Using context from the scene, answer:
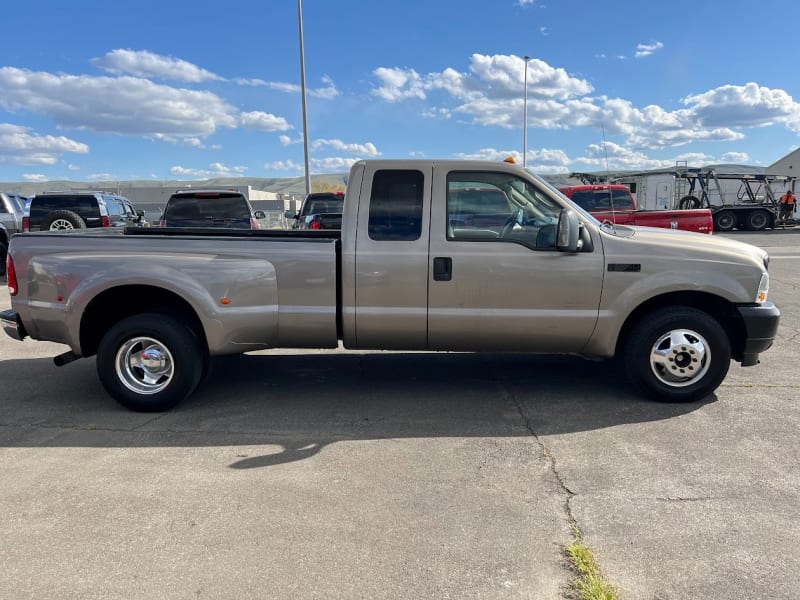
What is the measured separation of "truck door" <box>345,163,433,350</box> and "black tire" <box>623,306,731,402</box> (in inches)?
67.6

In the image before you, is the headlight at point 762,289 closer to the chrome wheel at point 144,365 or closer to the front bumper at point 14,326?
the chrome wheel at point 144,365

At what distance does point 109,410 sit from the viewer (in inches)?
191

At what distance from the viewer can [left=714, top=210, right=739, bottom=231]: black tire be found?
2631 centimetres

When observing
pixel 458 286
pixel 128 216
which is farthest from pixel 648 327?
pixel 128 216

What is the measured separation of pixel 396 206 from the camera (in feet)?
15.4

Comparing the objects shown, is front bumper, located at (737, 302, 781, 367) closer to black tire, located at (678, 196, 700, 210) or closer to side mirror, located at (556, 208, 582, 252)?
side mirror, located at (556, 208, 582, 252)

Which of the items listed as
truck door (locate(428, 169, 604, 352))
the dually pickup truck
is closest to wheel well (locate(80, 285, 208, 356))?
the dually pickup truck

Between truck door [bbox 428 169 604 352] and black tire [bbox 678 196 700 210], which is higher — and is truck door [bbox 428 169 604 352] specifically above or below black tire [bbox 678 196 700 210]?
below

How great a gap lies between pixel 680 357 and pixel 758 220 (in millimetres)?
26410

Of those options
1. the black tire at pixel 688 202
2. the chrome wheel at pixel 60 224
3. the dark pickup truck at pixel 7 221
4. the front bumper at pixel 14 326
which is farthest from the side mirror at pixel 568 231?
the black tire at pixel 688 202

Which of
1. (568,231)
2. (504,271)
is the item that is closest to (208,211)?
(504,271)

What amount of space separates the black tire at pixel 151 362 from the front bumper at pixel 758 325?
434cm

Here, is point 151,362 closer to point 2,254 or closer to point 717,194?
point 2,254

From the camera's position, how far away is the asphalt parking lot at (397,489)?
2697mm
